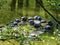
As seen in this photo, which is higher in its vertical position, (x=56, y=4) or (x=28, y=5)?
(x=56, y=4)

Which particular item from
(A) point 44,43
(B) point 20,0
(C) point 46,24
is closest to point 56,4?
(A) point 44,43

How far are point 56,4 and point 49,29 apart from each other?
6258 mm

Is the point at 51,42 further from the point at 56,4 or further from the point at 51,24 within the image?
the point at 56,4

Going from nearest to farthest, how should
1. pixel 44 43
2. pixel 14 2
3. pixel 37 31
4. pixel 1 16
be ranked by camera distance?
pixel 44 43, pixel 37 31, pixel 1 16, pixel 14 2

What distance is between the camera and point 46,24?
1050 cm

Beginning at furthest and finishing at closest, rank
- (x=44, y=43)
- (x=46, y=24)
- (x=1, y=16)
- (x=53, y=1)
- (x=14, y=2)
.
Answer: (x=14, y=2)
(x=1, y=16)
(x=46, y=24)
(x=44, y=43)
(x=53, y=1)

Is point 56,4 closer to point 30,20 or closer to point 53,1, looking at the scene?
point 53,1

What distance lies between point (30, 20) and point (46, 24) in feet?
2.55

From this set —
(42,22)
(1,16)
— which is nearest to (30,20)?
(42,22)

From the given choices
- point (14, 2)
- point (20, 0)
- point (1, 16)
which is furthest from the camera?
point (20, 0)

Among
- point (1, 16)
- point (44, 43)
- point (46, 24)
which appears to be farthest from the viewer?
point (1, 16)

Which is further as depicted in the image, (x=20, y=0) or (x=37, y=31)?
(x=20, y=0)

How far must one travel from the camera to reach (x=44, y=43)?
25.5ft

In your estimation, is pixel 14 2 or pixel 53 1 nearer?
pixel 53 1
